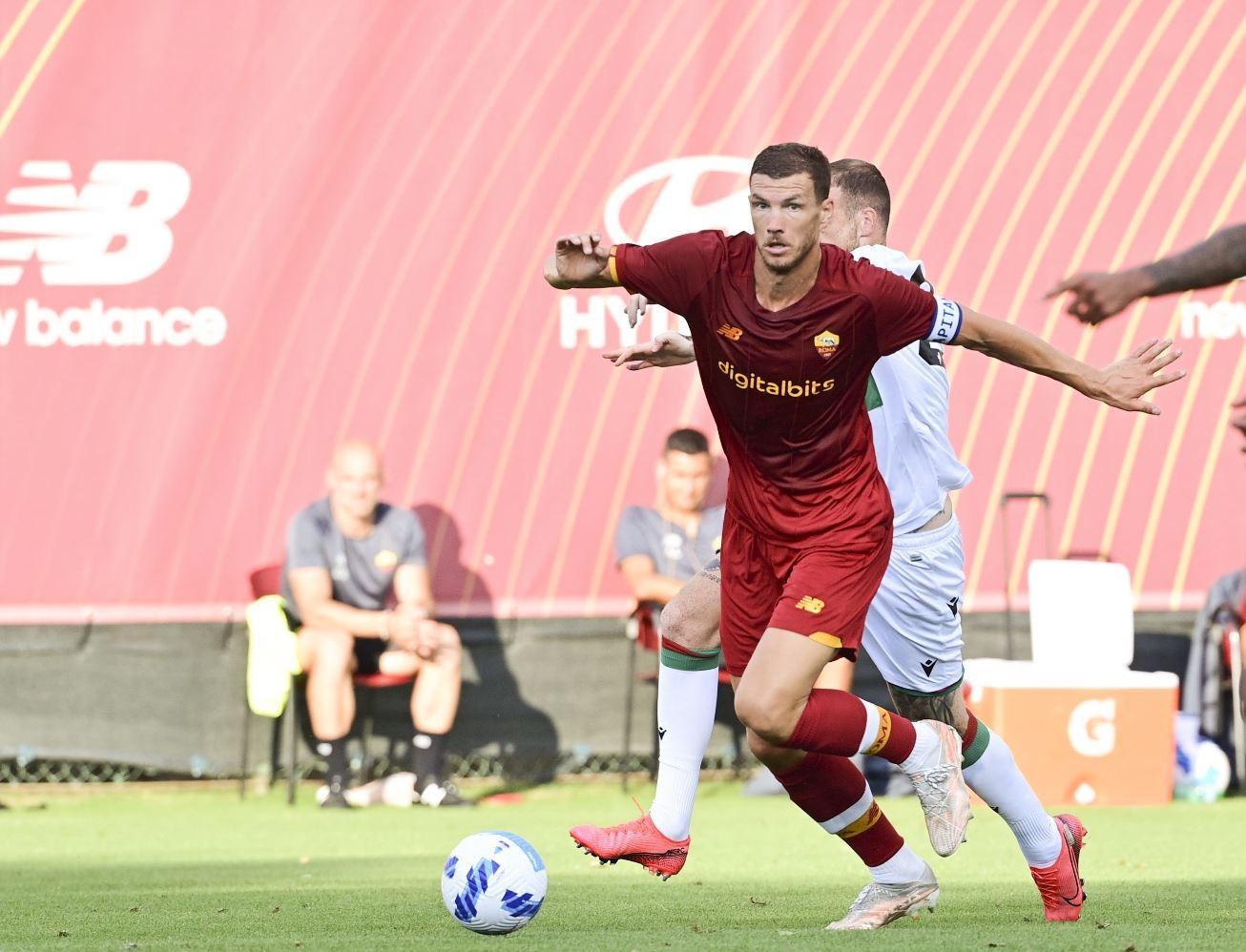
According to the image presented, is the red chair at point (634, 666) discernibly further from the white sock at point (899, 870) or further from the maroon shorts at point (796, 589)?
the maroon shorts at point (796, 589)

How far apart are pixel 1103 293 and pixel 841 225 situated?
1629 mm

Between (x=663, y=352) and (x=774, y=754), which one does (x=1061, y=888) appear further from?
(x=663, y=352)

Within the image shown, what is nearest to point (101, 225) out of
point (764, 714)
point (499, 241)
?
point (499, 241)

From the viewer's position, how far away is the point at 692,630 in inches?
233

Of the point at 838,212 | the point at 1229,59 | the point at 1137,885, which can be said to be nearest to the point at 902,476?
the point at 838,212

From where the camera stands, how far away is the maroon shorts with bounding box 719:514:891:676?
5.37 metres

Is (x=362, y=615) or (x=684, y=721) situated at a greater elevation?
→ (x=362, y=615)

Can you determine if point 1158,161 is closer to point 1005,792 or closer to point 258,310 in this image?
point 258,310

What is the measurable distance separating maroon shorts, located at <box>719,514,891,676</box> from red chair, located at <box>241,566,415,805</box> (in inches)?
185

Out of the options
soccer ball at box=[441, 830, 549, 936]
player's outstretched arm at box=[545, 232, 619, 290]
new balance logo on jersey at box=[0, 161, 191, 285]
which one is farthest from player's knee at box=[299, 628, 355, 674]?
player's outstretched arm at box=[545, 232, 619, 290]

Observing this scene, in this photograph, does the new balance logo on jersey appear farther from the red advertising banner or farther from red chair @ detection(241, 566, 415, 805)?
red chair @ detection(241, 566, 415, 805)

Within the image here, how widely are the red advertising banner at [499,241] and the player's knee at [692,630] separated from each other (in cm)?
486

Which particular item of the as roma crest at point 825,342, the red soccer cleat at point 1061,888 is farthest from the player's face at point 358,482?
the as roma crest at point 825,342

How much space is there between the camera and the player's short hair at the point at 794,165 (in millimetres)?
5297
